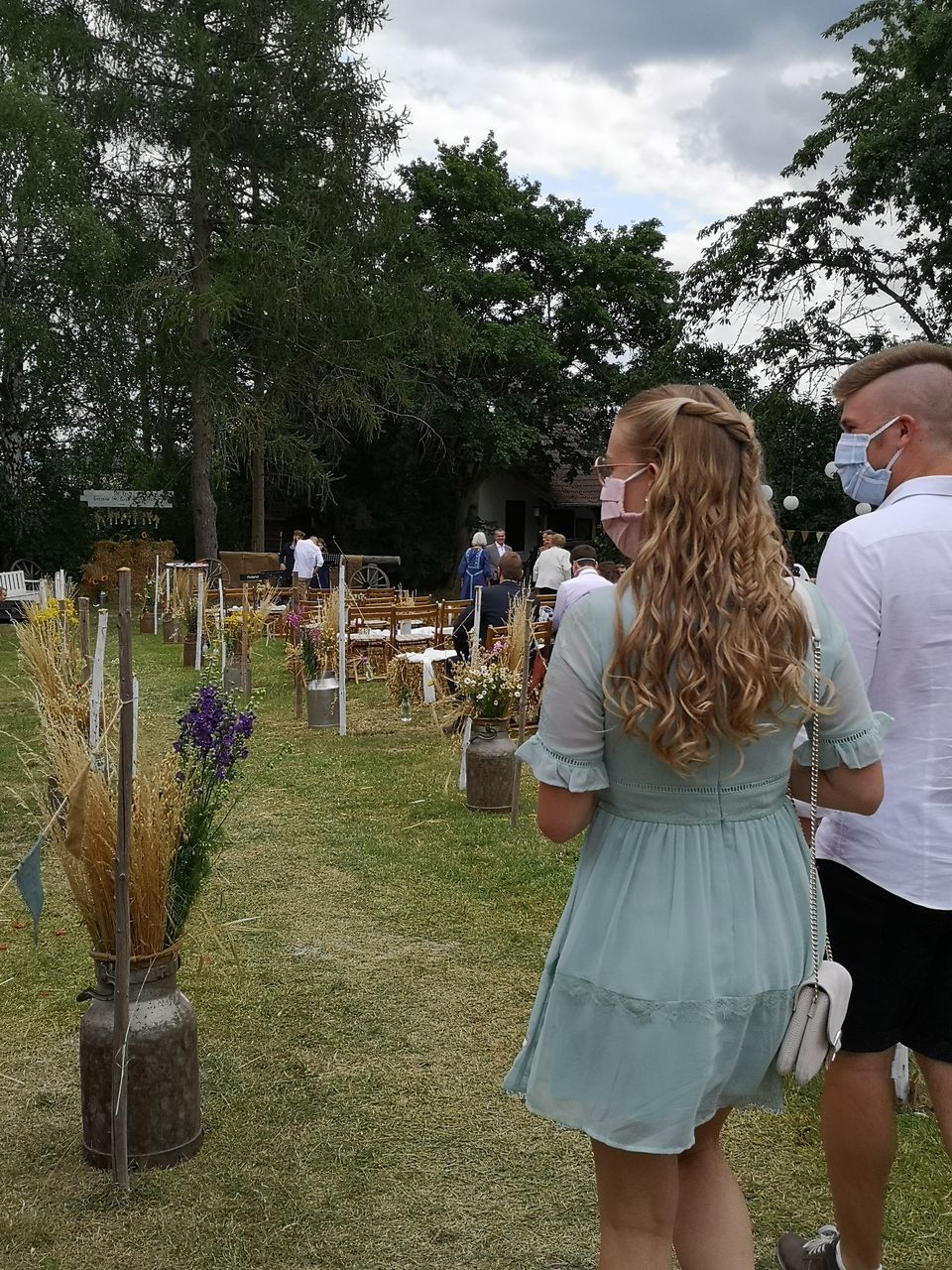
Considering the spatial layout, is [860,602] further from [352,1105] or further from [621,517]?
[352,1105]

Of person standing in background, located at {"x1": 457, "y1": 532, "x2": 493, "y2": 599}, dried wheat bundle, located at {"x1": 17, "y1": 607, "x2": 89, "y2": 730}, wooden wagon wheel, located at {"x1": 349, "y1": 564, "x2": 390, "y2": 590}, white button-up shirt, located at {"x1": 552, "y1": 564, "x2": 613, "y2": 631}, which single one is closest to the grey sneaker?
dried wheat bundle, located at {"x1": 17, "y1": 607, "x2": 89, "y2": 730}

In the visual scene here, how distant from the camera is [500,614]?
33.3 feet

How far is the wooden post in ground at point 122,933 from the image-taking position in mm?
2861

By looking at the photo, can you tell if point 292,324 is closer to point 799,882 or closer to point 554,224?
point 554,224

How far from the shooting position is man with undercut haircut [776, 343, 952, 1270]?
2051mm

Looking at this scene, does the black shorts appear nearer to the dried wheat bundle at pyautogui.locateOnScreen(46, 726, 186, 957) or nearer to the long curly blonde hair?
the long curly blonde hair

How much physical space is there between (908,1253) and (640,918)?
63.6 inches

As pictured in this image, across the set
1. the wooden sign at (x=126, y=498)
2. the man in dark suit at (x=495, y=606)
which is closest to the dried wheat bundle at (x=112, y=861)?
the man in dark suit at (x=495, y=606)

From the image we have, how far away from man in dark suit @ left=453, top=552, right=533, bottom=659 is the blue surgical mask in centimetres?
742

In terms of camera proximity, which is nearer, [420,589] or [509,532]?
[420,589]

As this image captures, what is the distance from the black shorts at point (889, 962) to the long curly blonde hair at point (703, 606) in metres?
0.59

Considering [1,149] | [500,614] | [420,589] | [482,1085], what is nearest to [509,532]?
[420,589]

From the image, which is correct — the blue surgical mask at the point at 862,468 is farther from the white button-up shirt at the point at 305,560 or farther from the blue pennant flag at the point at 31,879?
the white button-up shirt at the point at 305,560

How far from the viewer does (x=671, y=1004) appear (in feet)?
5.42
